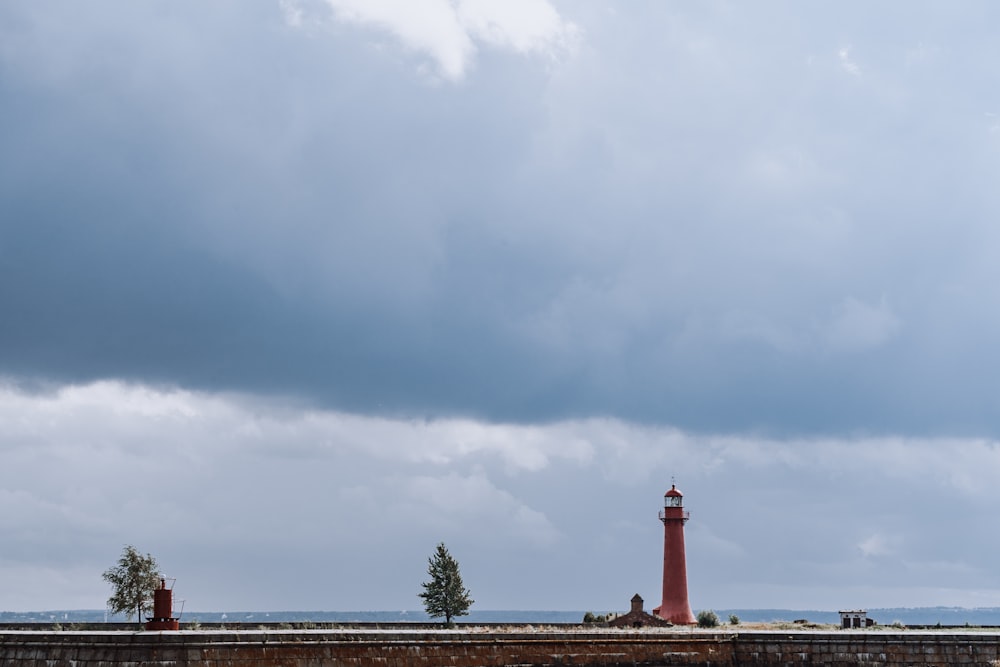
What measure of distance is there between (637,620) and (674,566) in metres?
7.31

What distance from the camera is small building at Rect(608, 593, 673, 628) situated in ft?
192

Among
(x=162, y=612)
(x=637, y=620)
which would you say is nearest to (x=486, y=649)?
(x=162, y=612)

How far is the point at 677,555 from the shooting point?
66000 millimetres

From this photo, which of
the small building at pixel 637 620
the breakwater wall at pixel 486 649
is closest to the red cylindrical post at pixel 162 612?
the breakwater wall at pixel 486 649

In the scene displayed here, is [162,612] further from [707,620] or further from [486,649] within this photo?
[707,620]

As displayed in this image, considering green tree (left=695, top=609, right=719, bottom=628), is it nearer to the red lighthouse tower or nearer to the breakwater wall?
the red lighthouse tower

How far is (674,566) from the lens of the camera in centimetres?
6581

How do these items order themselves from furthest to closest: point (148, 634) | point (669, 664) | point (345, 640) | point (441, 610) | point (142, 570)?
point (441, 610), point (142, 570), point (669, 664), point (345, 640), point (148, 634)

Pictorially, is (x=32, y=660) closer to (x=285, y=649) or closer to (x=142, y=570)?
(x=285, y=649)

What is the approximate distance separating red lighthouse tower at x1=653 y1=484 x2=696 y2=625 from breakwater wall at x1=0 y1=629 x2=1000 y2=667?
84.4 feet

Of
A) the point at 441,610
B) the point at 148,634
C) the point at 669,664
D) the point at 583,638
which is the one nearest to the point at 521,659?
the point at 583,638

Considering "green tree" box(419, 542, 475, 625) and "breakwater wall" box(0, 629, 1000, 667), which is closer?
"breakwater wall" box(0, 629, 1000, 667)

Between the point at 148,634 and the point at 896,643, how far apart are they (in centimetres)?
2361

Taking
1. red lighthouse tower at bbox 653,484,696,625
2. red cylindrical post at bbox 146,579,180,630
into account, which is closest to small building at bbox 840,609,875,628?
red lighthouse tower at bbox 653,484,696,625
